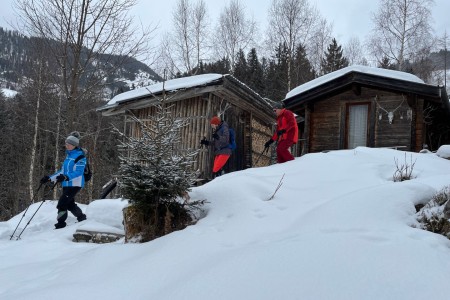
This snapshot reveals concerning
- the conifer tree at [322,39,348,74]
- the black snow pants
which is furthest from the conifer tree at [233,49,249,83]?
the black snow pants

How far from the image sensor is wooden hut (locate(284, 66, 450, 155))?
10.2 m

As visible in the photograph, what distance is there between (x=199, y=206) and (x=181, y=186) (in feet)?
1.26

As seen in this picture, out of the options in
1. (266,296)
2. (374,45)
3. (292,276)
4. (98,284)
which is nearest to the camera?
(266,296)

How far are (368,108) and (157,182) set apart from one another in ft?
30.3

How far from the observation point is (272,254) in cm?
258

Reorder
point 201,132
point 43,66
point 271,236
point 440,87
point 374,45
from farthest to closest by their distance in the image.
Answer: point 374,45
point 43,66
point 201,132
point 440,87
point 271,236

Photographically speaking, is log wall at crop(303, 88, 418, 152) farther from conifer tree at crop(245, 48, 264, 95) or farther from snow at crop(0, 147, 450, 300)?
conifer tree at crop(245, 48, 264, 95)

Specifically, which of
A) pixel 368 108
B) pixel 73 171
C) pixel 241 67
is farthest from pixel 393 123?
pixel 241 67

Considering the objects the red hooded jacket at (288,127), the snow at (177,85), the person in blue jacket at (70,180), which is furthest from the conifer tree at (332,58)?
the person in blue jacket at (70,180)

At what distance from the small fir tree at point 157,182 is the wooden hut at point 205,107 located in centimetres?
488

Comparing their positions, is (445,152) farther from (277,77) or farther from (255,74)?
(255,74)

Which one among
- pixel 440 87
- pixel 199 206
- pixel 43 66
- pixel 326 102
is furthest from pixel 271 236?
pixel 43 66

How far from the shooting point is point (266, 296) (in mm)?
2092

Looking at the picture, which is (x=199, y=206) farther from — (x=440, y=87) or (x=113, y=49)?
(x=440, y=87)
